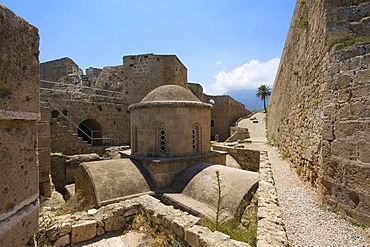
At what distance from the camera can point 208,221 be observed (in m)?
5.41

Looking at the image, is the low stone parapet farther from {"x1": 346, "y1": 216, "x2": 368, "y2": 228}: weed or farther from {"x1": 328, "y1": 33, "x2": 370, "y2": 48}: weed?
{"x1": 328, "y1": 33, "x2": 370, "y2": 48}: weed

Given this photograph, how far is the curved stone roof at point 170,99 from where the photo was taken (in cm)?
875

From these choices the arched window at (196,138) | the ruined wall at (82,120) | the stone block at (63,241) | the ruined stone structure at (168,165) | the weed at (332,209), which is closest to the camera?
the weed at (332,209)

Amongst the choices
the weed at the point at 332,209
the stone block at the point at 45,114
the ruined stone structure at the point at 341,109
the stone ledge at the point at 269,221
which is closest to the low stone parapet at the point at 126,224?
the stone ledge at the point at 269,221

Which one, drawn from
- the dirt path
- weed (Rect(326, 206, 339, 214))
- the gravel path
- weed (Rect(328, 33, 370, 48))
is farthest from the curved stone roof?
weed (Rect(326, 206, 339, 214))

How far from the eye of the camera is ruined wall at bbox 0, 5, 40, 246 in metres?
1.42

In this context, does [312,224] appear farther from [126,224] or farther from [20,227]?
[126,224]

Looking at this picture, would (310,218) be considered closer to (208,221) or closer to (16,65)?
(208,221)

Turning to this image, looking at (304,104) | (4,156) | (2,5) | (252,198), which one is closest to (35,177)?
(4,156)

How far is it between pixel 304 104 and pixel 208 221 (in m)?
4.65

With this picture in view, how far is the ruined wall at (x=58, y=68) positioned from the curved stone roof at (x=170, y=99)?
696 inches

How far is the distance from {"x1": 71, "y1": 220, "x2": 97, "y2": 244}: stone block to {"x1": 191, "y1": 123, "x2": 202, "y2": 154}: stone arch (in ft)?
16.5

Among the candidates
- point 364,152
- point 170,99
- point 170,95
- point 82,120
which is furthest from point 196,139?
point 82,120

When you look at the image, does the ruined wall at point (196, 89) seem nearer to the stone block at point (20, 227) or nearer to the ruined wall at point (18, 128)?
the ruined wall at point (18, 128)
